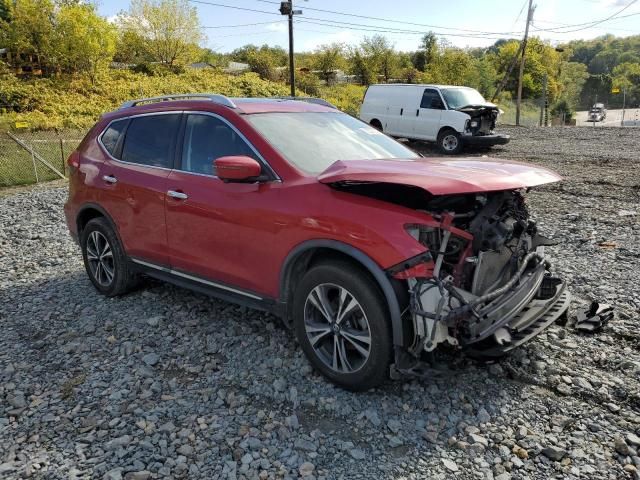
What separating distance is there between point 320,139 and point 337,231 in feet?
3.70

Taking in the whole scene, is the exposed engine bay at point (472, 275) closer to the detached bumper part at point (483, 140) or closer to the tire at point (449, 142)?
the detached bumper part at point (483, 140)

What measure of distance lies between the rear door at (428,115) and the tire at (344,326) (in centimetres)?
1409

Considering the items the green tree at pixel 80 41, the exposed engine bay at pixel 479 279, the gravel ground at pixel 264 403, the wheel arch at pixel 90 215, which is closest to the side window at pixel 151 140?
the wheel arch at pixel 90 215

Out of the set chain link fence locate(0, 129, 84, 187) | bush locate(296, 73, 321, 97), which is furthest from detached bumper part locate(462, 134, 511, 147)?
bush locate(296, 73, 321, 97)

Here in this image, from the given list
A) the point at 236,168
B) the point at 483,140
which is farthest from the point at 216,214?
the point at 483,140

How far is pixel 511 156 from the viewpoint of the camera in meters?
14.9

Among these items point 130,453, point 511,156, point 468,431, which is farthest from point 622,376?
point 511,156

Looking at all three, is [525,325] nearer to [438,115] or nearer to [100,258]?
[100,258]

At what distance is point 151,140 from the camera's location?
14.5 ft

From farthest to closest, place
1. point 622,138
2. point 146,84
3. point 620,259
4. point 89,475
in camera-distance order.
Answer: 1. point 146,84
2. point 622,138
3. point 620,259
4. point 89,475

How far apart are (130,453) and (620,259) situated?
5307mm

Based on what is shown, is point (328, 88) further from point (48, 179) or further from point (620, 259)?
point (620, 259)

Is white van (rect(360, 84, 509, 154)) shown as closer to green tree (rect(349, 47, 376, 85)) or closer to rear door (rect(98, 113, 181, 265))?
rear door (rect(98, 113, 181, 265))

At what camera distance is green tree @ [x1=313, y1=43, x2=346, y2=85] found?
53906 millimetres
